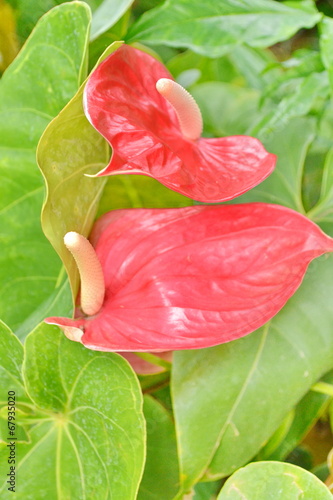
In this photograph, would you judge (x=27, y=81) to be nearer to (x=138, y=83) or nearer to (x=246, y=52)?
(x=138, y=83)

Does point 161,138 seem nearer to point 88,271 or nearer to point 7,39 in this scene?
point 88,271

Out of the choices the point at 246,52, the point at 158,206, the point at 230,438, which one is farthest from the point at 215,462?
the point at 246,52

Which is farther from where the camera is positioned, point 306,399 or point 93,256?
point 306,399

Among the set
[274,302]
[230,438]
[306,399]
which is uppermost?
[274,302]

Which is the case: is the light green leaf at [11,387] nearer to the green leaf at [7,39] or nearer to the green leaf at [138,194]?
the green leaf at [138,194]

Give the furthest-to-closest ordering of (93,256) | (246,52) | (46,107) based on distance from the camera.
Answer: (246,52) → (46,107) → (93,256)

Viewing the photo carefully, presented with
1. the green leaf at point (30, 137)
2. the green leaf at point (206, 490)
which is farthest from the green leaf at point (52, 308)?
the green leaf at point (206, 490)

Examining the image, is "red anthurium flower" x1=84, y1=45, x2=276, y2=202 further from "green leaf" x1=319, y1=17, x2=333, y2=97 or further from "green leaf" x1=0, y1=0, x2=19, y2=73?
"green leaf" x1=0, y1=0, x2=19, y2=73

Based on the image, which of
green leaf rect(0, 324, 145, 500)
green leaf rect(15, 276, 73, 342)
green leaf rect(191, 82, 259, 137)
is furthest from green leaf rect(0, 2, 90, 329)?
green leaf rect(191, 82, 259, 137)
